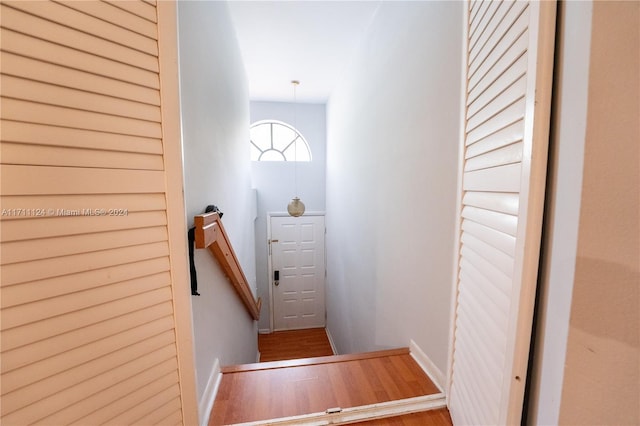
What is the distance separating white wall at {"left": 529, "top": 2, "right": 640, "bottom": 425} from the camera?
16.7 inches

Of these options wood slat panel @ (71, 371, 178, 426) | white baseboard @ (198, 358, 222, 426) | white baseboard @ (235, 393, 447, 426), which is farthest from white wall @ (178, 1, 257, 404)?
white baseboard @ (235, 393, 447, 426)

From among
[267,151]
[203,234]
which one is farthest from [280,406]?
[267,151]

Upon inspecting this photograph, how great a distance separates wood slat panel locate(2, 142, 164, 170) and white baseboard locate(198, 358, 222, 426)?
37.0 inches

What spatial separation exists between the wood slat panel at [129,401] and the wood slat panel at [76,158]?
604 mm

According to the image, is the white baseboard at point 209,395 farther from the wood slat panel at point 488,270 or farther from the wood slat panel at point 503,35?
the wood slat panel at point 503,35

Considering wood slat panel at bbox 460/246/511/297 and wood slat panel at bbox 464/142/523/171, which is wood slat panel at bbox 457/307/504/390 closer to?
wood slat panel at bbox 460/246/511/297

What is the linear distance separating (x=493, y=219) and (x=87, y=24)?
3.78 ft

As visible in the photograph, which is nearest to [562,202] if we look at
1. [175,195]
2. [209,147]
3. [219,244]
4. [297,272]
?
[175,195]

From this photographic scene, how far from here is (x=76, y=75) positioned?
0.53 m

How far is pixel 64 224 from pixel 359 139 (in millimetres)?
2374

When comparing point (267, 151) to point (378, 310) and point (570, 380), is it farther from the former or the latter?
point (570, 380)

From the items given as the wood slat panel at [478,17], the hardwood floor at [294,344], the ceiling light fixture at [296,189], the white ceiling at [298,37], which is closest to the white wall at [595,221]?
the wood slat panel at [478,17]

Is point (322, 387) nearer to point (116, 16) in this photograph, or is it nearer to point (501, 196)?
point (501, 196)

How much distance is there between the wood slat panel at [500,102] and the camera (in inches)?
23.5
